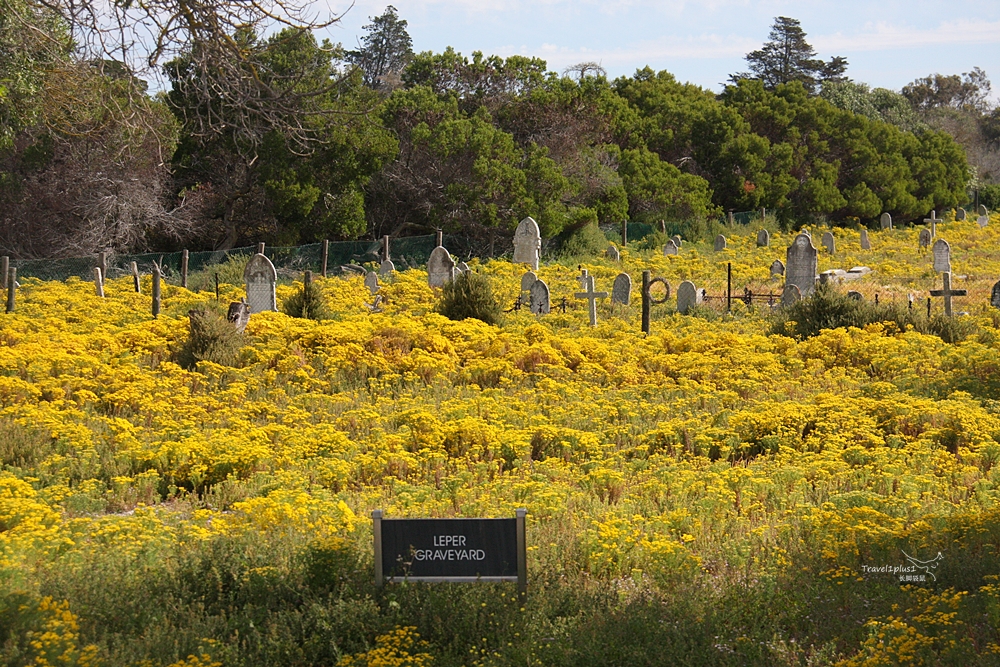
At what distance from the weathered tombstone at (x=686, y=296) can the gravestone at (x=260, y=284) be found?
8.67 m

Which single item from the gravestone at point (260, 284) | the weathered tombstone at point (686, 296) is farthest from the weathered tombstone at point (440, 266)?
the weathered tombstone at point (686, 296)

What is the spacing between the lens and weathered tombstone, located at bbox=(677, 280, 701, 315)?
21828mm

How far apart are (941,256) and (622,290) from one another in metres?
10.7

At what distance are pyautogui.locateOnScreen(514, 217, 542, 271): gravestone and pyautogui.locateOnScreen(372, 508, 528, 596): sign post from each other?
80.6 feet

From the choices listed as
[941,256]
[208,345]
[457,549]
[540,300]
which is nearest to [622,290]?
[540,300]

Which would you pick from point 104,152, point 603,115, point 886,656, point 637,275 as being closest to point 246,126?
point 886,656

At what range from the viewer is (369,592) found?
657 centimetres

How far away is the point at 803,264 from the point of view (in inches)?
944

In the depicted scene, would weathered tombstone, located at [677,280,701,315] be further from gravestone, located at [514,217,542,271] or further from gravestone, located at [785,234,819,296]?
gravestone, located at [514,217,542,271]

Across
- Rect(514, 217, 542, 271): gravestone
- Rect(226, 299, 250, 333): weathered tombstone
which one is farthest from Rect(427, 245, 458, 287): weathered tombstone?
Rect(226, 299, 250, 333): weathered tombstone

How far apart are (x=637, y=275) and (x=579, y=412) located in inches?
674

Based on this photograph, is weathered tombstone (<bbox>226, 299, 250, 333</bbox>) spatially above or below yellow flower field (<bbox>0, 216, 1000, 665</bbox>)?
above

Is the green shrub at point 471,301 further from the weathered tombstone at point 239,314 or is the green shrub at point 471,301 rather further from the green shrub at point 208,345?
the green shrub at point 208,345

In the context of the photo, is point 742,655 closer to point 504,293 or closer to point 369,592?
point 369,592
